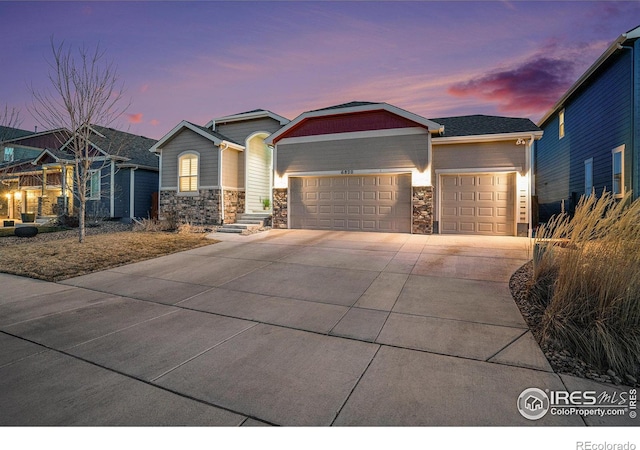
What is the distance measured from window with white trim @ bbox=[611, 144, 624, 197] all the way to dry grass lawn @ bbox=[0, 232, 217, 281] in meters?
14.2

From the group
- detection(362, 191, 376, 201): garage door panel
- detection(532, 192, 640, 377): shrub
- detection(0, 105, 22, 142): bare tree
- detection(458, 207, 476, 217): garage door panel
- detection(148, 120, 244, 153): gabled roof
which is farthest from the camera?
detection(148, 120, 244, 153): gabled roof

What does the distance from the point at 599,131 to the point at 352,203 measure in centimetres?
1004

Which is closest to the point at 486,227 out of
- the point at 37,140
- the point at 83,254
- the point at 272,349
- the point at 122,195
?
the point at 272,349

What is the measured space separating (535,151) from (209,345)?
23.7 meters

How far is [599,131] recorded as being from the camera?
41.3 ft

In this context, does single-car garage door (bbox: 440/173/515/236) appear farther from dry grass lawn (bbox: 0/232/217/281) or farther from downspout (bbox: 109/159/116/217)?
downspout (bbox: 109/159/116/217)

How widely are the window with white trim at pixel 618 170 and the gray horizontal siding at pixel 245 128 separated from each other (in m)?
13.7

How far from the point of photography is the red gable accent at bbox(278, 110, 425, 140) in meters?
12.3

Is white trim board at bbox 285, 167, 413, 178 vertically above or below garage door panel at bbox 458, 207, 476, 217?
above

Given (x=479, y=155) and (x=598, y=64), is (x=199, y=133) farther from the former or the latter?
(x=598, y=64)

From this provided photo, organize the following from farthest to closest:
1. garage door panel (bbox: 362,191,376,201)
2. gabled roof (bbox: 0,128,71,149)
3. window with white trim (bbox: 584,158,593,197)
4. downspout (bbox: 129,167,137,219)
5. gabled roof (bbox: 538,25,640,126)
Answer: gabled roof (bbox: 0,128,71,149), downspout (bbox: 129,167,137,219), window with white trim (bbox: 584,158,593,197), garage door panel (bbox: 362,191,376,201), gabled roof (bbox: 538,25,640,126)

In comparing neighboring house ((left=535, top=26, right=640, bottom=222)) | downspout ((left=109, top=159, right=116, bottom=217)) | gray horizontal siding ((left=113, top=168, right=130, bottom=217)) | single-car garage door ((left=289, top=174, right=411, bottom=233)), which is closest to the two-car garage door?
single-car garage door ((left=289, top=174, right=411, bottom=233))

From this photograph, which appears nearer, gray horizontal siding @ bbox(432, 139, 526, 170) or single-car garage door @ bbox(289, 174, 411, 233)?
gray horizontal siding @ bbox(432, 139, 526, 170)
